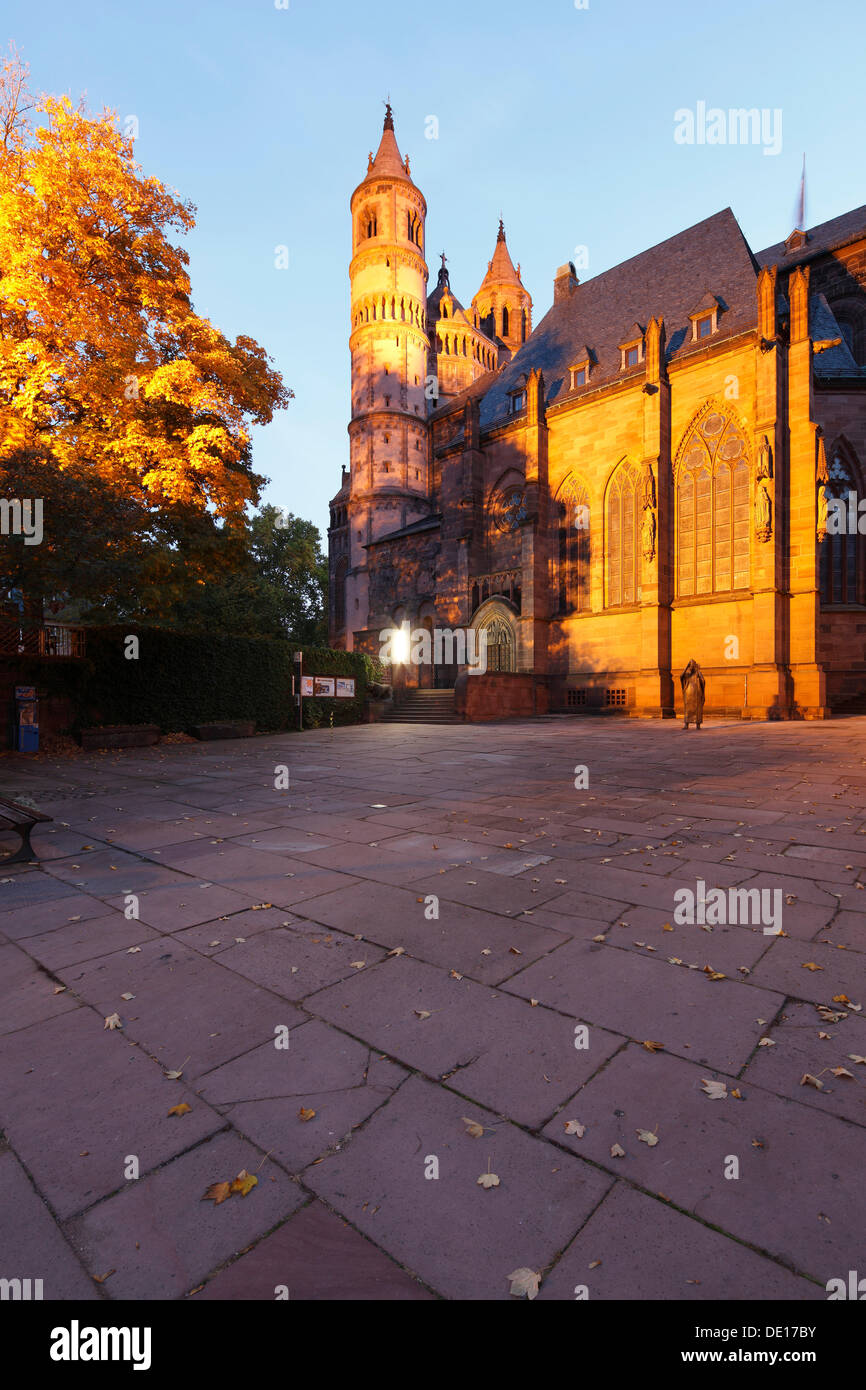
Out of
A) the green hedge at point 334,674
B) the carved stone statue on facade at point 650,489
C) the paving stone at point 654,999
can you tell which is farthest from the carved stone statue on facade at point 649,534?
the paving stone at point 654,999

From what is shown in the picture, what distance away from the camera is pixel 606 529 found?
2452 centimetres

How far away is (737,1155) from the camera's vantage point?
1.77 meters

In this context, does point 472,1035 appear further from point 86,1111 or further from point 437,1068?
point 86,1111

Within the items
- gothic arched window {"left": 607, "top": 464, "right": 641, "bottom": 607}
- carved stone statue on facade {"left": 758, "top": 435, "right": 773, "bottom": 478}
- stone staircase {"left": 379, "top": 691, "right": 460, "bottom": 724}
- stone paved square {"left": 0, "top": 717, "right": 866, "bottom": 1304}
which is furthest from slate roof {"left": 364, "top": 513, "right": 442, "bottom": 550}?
stone paved square {"left": 0, "top": 717, "right": 866, "bottom": 1304}

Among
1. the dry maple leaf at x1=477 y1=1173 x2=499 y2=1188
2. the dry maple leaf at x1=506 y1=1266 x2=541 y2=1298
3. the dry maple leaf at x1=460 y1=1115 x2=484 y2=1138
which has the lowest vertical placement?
the dry maple leaf at x1=460 y1=1115 x2=484 y2=1138

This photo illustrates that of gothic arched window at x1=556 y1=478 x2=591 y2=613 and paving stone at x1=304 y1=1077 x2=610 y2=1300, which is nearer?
paving stone at x1=304 y1=1077 x2=610 y2=1300

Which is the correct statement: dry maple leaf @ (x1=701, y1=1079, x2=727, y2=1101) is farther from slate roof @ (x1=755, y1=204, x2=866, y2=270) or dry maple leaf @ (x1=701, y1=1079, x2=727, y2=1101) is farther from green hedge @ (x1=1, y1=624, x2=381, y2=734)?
slate roof @ (x1=755, y1=204, x2=866, y2=270)

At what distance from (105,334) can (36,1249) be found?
16498 millimetres

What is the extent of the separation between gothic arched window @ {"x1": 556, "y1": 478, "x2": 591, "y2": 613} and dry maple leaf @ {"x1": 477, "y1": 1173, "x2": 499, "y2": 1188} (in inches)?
969

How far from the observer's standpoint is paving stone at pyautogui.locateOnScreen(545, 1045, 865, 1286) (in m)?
1.52

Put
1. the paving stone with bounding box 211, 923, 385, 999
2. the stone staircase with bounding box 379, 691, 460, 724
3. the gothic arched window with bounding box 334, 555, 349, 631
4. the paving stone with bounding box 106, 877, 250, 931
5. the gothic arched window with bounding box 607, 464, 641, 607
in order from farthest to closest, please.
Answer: the gothic arched window with bounding box 334, 555, 349, 631 < the gothic arched window with bounding box 607, 464, 641, 607 < the stone staircase with bounding box 379, 691, 460, 724 < the paving stone with bounding box 106, 877, 250, 931 < the paving stone with bounding box 211, 923, 385, 999

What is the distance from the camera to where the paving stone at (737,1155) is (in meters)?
1.52

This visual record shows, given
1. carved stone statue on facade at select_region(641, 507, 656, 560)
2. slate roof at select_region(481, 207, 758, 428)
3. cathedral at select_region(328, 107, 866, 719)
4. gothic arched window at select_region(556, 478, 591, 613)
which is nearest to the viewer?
cathedral at select_region(328, 107, 866, 719)

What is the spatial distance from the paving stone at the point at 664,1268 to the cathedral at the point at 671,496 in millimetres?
19994
